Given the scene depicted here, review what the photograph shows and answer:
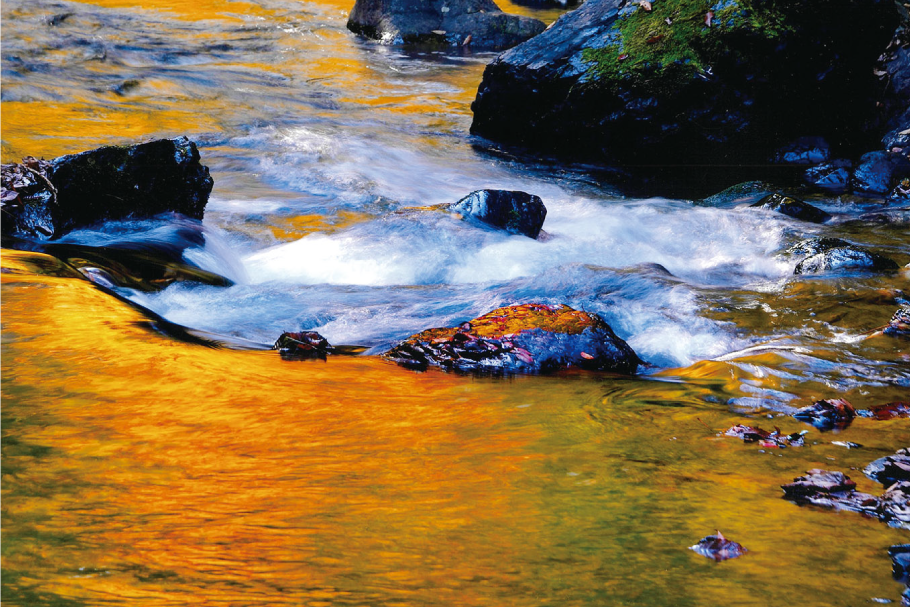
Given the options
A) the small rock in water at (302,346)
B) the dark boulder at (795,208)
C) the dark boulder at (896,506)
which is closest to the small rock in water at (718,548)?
the dark boulder at (896,506)

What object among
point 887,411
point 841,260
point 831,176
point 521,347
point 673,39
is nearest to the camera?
point 887,411

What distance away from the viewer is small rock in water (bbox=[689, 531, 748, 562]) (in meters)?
1.83

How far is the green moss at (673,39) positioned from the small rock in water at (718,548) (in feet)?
26.4

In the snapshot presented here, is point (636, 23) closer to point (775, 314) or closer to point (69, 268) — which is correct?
point (775, 314)

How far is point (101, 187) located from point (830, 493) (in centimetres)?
591

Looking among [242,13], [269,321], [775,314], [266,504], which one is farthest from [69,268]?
[242,13]

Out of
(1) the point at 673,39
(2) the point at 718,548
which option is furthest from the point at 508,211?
(2) the point at 718,548

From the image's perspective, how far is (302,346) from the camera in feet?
13.5

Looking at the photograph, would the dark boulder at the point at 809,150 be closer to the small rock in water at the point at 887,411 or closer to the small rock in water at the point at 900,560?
the small rock in water at the point at 887,411

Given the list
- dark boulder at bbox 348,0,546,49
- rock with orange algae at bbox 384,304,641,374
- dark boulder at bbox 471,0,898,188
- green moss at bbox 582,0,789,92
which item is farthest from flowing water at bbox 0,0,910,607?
dark boulder at bbox 348,0,546,49

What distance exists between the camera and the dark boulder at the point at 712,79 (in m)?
8.84

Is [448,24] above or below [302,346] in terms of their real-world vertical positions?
above

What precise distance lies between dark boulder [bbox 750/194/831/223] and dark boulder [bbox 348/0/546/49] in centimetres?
1131

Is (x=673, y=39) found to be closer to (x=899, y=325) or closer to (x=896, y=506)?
(x=899, y=325)
